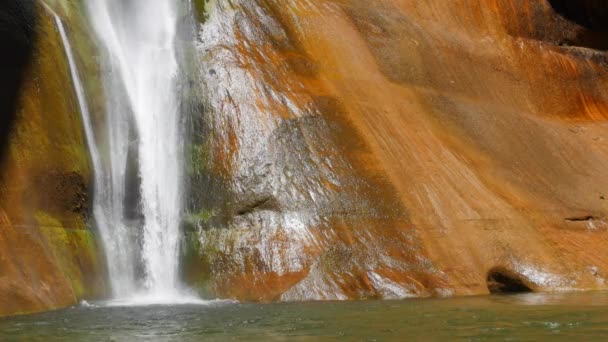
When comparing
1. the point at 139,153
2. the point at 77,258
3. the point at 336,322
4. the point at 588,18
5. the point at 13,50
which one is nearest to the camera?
the point at 336,322

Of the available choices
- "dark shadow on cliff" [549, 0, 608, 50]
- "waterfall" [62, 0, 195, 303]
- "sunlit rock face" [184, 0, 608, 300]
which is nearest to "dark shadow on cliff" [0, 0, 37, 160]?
"waterfall" [62, 0, 195, 303]

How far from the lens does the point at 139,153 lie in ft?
52.5

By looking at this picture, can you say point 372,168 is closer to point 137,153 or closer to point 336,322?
point 137,153

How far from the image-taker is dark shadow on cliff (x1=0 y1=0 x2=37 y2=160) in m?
13.7

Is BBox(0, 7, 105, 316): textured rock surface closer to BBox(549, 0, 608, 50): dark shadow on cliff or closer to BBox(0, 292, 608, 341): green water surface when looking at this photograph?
BBox(0, 292, 608, 341): green water surface

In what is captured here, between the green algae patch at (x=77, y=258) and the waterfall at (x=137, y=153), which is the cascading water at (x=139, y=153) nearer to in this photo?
the waterfall at (x=137, y=153)

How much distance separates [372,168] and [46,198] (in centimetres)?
606

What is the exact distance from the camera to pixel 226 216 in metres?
14.7

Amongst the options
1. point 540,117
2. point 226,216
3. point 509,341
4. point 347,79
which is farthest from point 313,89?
point 509,341

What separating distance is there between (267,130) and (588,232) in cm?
695

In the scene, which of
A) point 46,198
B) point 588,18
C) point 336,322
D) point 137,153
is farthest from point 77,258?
point 588,18

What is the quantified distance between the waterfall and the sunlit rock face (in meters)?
0.56

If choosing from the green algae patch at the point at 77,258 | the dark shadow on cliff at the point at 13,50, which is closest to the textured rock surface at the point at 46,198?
the green algae patch at the point at 77,258

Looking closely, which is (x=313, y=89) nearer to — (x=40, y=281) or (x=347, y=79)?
(x=347, y=79)
